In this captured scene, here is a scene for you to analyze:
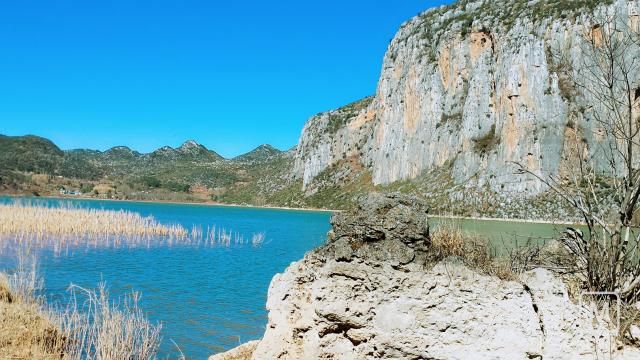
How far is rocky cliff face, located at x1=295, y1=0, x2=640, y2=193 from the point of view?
8375 centimetres

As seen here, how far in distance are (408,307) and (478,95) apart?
98.5 meters

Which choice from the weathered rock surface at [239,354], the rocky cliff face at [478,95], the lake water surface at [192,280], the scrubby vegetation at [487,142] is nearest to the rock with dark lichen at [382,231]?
the lake water surface at [192,280]

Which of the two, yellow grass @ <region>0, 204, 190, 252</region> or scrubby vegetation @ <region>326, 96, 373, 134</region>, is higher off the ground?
scrubby vegetation @ <region>326, 96, 373, 134</region>

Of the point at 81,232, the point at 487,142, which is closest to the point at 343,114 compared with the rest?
the point at 487,142

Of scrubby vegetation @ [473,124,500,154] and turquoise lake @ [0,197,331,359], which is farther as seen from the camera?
scrubby vegetation @ [473,124,500,154]

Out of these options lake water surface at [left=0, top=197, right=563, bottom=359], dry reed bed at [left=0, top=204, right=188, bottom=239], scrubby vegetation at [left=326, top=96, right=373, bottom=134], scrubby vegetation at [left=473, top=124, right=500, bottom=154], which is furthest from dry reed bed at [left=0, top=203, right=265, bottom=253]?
Result: scrubby vegetation at [left=326, top=96, right=373, bottom=134]

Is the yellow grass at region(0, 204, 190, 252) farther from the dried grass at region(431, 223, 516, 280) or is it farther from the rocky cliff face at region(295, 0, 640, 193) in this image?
the rocky cliff face at region(295, 0, 640, 193)

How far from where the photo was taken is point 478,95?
98.4m

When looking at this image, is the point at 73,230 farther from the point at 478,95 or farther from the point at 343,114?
the point at 343,114

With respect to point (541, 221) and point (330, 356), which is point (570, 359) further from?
point (541, 221)

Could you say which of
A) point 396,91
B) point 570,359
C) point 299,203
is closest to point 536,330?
point 570,359

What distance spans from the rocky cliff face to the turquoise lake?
4218 cm

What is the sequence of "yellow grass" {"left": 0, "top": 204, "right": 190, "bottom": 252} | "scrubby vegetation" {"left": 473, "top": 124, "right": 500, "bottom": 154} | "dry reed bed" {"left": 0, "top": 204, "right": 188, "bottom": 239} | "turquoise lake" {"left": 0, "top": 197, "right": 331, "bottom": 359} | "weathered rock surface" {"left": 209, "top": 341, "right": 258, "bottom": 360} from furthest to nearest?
"scrubby vegetation" {"left": 473, "top": 124, "right": 500, "bottom": 154} → "dry reed bed" {"left": 0, "top": 204, "right": 188, "bottom": 239} → "yellow grass" {"left": 0, "top": 204, "right": 190, "bottom": 252} → "turquoise lake" {"left": 0, "top": 197, "right": 331, "bottom": 359} → "weathered rock surface" {"left": 209, "top": 341, "right": 258, "bottom": 360}

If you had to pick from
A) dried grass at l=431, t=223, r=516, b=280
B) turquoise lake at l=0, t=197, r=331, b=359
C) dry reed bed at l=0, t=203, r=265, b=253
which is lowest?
turquoise lake at l=0, t=197, r=331, b=359
